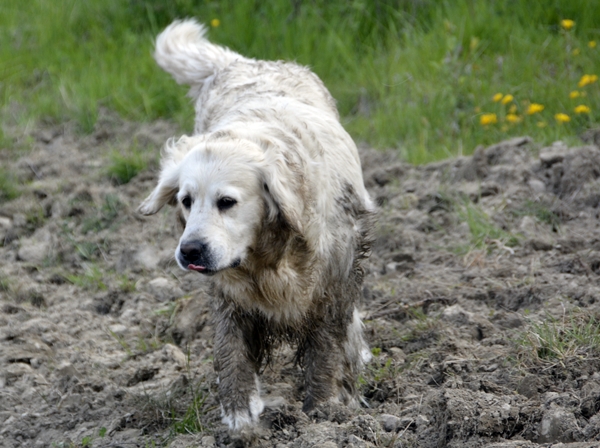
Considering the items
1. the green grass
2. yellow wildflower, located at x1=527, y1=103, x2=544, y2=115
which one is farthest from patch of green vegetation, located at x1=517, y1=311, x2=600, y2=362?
yellow wildflower, located at x1=527, y1=103, x2=544, y2=115

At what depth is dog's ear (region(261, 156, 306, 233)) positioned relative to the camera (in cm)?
363

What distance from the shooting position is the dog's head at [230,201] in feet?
11.6

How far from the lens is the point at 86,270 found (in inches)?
224

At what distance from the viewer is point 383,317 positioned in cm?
484

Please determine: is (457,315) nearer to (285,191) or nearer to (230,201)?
(285,191)

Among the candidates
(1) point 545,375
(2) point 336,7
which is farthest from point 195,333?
(2) point 336,7

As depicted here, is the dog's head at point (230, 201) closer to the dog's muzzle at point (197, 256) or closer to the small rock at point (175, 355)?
the dog's muzzle at point (197, 256)

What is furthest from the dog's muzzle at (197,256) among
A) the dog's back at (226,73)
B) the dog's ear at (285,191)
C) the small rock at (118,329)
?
the small rock at (118,329)

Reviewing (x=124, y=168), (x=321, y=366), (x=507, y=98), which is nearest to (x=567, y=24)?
(x=507, y=98)

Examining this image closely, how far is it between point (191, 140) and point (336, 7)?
16.0 feet

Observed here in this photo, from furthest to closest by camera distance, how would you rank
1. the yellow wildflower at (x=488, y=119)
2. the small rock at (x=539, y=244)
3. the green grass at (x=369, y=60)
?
the green grass at (x=369, y=60) → the yellow wildflower at (x=488, y=119) → the small rock at (x=539, y=244)

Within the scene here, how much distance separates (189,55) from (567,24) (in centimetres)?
320

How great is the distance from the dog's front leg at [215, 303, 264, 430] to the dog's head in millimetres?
423

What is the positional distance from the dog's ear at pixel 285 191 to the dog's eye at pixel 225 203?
0.16 metres
